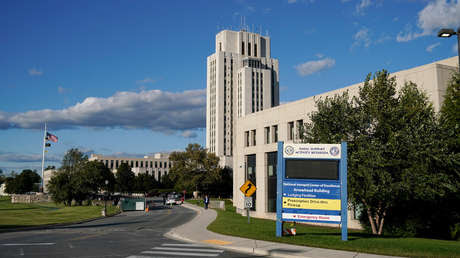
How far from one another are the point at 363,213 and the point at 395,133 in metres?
8.43

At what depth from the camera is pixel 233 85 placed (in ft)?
567

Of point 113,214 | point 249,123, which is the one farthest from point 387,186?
point 113,214

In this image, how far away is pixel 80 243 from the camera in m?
18.1

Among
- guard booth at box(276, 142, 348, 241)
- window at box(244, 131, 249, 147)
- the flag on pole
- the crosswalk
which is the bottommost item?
the crosswalk

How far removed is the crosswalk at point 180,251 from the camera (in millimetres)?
14780

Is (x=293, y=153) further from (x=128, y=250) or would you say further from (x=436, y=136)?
(x=128, y=250)

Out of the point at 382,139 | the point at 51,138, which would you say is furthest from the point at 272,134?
the point at 51,138

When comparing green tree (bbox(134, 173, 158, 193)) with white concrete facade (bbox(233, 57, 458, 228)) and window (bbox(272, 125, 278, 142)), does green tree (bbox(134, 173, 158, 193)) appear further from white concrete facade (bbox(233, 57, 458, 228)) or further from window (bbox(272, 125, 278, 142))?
window (bbox(272, 125, 278, 142))

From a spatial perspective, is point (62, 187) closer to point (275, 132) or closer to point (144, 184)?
point (275, 132)

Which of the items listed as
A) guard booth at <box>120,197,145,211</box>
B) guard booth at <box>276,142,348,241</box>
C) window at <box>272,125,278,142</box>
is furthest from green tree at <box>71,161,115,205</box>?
guard booth at <box>276,142,348,241</box>

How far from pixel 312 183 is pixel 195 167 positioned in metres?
72.9

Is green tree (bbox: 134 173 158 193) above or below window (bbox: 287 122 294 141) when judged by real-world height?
below

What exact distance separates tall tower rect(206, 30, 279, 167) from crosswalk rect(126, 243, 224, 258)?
144353 millimetres

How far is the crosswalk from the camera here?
48.5 feet
